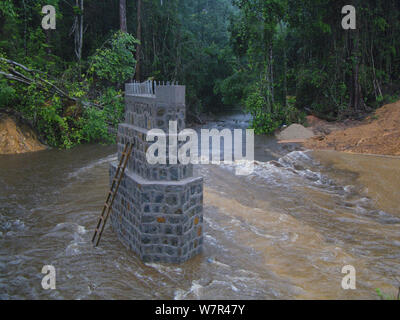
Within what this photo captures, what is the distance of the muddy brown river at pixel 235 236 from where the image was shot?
489 centimetres

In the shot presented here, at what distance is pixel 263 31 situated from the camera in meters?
16.3

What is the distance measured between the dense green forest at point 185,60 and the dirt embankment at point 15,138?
0.42 meters

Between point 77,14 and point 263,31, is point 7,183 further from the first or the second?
point 263,31

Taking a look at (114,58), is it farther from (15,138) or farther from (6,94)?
(15,138)

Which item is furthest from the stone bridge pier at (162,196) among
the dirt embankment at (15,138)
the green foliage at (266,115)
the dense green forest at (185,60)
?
the green foliage at (266,115)

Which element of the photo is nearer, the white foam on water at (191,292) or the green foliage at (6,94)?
the white foam on water at (191,292)

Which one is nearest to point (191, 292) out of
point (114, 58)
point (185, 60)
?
point (114, 58)

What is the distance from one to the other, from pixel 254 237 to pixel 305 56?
15.0m

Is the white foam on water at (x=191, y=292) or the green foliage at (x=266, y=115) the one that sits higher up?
the green foliage at (x=266, y=115)

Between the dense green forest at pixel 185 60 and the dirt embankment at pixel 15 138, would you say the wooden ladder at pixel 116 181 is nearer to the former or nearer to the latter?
the dense green forest at pixel 185 60

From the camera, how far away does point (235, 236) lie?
659cm

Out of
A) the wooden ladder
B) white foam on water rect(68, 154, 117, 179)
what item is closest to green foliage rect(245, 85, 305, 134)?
white foam on water rect(68, 154, 117, 179)

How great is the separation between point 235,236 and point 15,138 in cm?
934
